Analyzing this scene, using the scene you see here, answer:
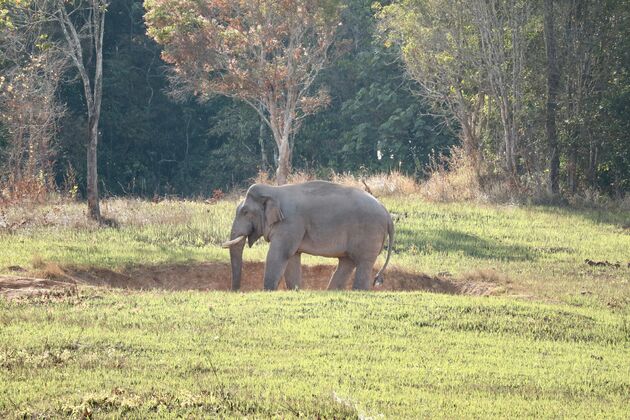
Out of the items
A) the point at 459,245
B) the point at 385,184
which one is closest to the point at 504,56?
the point at 385,184

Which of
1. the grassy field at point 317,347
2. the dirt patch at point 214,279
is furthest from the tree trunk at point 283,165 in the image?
the grassy field at point 317,347

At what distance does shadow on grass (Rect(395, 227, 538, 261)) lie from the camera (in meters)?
22.0

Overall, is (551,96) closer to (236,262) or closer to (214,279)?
(214,279)

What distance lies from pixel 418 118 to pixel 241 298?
3291 cm

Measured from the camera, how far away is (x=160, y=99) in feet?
167

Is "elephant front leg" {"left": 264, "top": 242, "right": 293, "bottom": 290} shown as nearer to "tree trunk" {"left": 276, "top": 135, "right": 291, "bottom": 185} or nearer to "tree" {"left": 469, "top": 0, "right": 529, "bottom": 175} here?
"tree" {"left": 469, "top": 0, "right": 529, "bottom": 175}

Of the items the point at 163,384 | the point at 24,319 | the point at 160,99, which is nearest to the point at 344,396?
the point at 163,384

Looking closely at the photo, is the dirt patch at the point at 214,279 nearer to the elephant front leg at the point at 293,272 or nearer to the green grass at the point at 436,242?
the green grass at the point at 436,242

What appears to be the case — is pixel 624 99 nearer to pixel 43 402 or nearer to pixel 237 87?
pixel 237 87

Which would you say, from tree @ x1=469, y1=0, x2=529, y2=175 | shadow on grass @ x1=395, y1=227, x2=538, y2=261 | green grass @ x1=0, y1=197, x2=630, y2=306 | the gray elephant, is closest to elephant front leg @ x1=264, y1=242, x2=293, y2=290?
the gray elephant

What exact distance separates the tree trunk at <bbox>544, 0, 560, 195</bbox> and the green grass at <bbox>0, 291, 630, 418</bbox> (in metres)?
17.7

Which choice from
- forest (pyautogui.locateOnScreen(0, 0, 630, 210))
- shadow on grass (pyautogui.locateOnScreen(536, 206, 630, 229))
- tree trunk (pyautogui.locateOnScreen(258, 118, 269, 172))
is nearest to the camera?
shadow on grass (pyautogui.locateOnScreen(536, 206, 630, 229))

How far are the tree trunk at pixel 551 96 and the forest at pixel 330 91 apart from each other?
0.13 feet

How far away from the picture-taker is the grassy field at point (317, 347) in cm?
978
